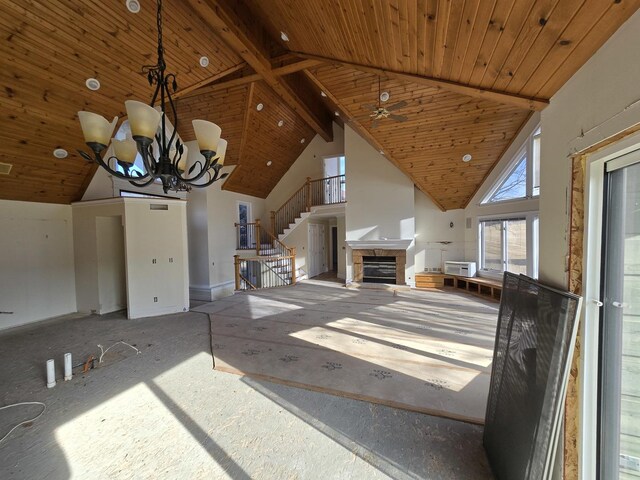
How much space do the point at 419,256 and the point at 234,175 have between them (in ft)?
19.3

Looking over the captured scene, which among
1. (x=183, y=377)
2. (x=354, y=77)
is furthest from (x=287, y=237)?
(x=183, y=377)

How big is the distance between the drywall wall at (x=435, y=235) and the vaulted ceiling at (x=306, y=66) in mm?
814

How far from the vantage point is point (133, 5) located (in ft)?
9.69

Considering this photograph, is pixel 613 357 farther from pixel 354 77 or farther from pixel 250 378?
pixel 354 77

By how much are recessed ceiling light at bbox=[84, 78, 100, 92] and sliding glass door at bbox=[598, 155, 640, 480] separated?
18.0 ft

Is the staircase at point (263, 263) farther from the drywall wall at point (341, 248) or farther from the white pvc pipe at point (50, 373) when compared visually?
the white pvc pipe at point (50, 373)

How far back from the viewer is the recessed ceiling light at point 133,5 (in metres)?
2.91

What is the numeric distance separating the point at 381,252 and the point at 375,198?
1580 millimetres

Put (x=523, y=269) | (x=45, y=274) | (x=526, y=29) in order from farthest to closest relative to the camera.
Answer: (x=523, y=269) < (x=45, y=274) < (x=526, y=29)

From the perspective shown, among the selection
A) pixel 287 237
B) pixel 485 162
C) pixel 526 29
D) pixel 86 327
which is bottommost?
pixel 86 327

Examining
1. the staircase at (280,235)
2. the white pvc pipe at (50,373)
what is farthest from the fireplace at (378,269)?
the white pvc pipe at (50,373)

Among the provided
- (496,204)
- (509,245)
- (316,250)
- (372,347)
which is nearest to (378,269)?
(316,250)

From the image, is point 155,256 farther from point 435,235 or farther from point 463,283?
point 463,283

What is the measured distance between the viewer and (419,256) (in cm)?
761
